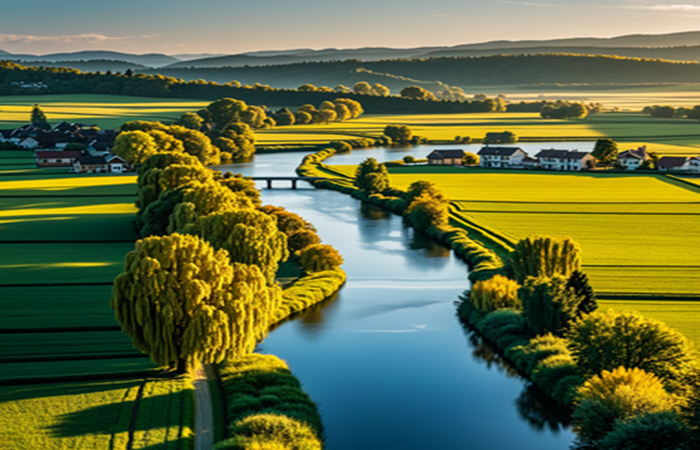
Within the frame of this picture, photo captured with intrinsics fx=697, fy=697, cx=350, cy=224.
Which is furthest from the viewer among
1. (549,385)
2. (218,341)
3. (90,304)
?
(90,304)

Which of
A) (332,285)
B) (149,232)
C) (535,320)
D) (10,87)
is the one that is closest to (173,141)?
(149,232)

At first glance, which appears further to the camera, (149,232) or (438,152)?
(438,152)

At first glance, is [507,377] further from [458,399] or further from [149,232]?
[149,232]

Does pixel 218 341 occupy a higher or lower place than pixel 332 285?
higher

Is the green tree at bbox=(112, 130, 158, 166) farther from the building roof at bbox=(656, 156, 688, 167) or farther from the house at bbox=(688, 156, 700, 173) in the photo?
the house at bbox=(688, 156, 700, 173)

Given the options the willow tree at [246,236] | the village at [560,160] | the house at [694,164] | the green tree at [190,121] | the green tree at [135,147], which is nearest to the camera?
the willow tree at [246,236]

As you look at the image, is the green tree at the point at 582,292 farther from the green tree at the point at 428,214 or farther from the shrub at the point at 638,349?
the green tree at the point at 428,214

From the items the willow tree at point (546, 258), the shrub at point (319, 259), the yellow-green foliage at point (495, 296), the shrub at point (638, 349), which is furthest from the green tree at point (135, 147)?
the shrub at point (638, 349)
